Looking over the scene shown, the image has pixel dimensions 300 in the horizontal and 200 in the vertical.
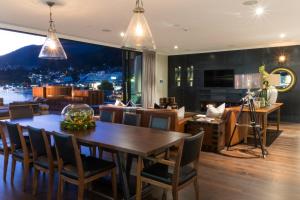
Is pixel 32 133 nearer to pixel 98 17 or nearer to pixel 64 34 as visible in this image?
pixel 98 17

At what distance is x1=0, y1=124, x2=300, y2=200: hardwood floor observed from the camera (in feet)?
9.35

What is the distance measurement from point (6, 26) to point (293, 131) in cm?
774

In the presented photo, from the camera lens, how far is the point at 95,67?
8711 millimetres

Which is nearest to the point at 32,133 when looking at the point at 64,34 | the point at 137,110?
the point at 137,110

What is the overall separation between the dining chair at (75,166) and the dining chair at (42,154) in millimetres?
211

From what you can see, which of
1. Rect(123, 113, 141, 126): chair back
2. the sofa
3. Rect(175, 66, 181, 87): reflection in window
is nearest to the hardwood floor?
the sofa

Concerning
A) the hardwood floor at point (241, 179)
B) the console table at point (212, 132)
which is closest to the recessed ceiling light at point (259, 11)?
the console table at point (212, 132)

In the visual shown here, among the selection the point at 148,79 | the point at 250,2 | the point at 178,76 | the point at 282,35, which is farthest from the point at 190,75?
the point at 250,2

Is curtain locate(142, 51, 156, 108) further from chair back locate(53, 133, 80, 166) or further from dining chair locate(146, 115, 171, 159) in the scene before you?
chair back locate(53, 133, 80, 166)

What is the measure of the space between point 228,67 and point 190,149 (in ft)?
25.1

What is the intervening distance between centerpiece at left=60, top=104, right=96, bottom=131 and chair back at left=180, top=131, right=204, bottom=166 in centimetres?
140

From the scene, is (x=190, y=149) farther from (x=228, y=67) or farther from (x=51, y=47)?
(x=228, y=67)

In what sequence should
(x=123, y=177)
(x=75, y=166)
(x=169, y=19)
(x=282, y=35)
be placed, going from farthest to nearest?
(x=282, y=35)
(x=169, y=19)
(x=123, y=177)
(x=75, y=166)

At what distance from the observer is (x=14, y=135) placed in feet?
9.87
